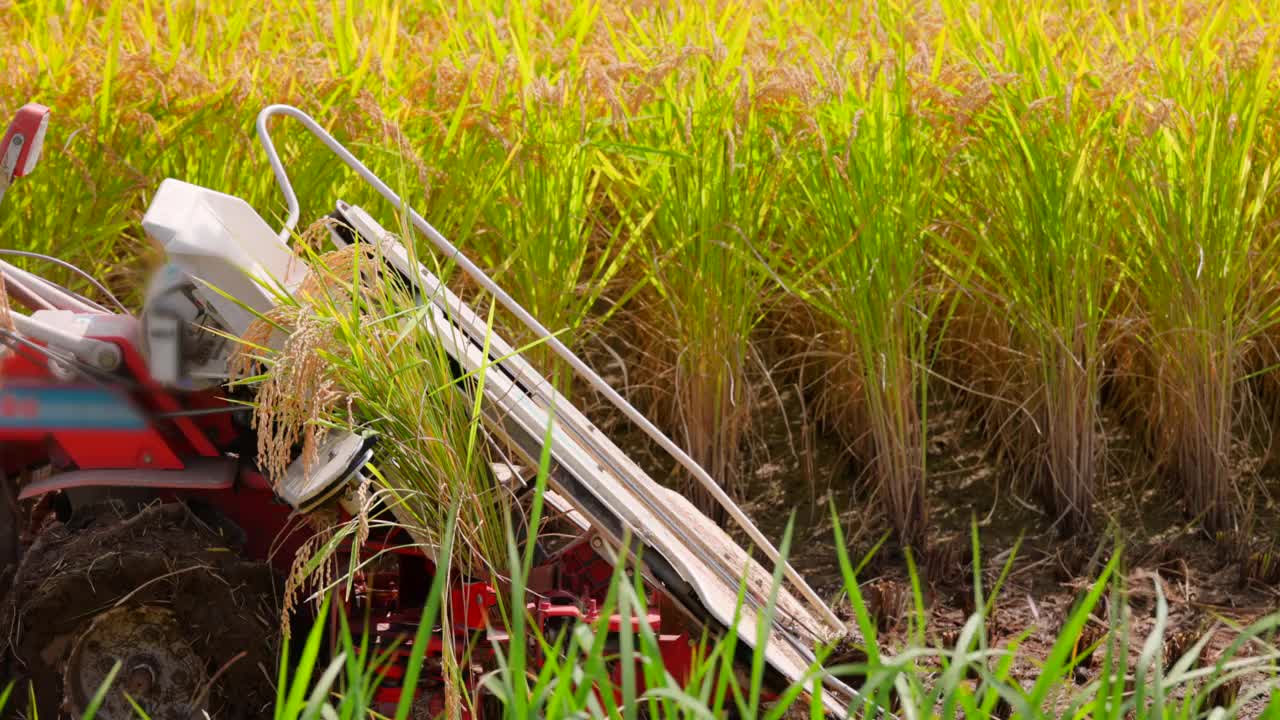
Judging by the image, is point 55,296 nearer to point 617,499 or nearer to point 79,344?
point 79,344

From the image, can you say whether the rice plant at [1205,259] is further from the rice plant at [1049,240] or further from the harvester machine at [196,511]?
the harvester machine at [196,511]

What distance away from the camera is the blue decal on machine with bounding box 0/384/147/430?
7.90 ft

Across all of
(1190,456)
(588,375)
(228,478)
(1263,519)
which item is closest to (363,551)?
(228,478)

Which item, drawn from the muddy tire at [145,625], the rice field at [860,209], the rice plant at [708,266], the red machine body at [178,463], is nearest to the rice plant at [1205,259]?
the rice field at [860,209]

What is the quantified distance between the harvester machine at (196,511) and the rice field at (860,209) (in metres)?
0.90

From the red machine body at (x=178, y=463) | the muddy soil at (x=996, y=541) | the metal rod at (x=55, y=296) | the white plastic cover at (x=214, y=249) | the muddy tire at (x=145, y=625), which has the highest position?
the white plastic cover at (x=214, y=249)

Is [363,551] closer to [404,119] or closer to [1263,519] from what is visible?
[404,119]

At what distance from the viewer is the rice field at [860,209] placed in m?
3.45

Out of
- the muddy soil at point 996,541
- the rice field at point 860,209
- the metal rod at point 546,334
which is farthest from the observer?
the rice field at point 860,209

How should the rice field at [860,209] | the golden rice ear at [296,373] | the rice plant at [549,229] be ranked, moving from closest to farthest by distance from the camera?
1. the golden rice ear at [296,373]
2. the rice field at [860,209]
3. the rice plant at [549,229]

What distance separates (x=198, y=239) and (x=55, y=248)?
5.11 feet

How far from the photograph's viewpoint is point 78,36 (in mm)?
4527

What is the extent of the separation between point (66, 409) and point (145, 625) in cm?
40

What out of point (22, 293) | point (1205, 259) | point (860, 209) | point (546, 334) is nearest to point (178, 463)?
point (22, 293)
